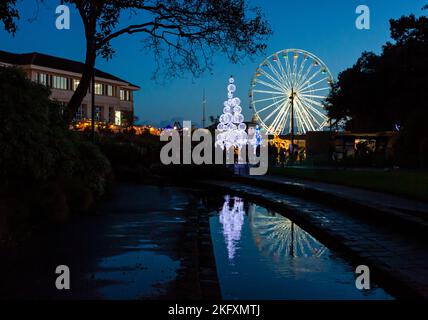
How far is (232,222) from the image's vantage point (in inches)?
Answer: 609

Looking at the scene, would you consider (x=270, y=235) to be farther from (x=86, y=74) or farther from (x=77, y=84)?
(x=77, y=84)

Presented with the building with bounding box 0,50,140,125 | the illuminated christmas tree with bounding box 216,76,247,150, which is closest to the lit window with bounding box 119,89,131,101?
the building with bounding box 0,50,140,125

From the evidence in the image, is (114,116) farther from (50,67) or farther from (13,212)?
(13,212)

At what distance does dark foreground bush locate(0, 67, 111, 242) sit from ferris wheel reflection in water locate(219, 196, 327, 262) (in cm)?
356

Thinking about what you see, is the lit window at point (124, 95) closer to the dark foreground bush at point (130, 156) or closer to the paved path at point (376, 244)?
the dark foreground bush at point (130, 156)

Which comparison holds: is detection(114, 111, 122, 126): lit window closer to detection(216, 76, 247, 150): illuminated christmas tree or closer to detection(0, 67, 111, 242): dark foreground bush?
detection(216, 76, 247, 150): illuminated christmas tree

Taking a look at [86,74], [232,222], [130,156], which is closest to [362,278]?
[232,222]

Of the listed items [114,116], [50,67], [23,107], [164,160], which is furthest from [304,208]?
[114,116]

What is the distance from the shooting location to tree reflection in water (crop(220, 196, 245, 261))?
1191 cm

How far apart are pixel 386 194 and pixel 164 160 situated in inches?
780

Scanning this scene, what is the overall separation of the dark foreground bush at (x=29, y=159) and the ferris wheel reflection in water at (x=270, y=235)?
3559 mm

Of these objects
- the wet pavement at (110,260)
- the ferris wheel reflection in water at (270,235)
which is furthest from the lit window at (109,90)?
the wet pavement at (110,260)

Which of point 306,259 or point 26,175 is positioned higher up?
point 26,175
